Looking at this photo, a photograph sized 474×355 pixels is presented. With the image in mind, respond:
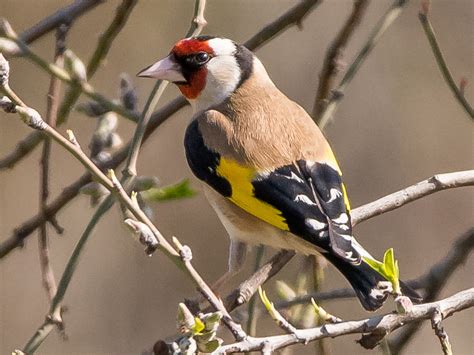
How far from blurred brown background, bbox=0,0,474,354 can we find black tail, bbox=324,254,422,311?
3.47 metres

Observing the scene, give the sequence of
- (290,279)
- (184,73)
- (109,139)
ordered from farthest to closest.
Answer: (290,279), (184,73), (109,139)

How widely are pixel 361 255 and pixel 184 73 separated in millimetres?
1019

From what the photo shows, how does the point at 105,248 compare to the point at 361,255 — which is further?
the point at 105,248

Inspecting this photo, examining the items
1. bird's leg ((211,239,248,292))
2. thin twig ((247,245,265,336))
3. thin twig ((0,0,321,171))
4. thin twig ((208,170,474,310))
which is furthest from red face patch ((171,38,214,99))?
thin twig ((208,170,474,310))

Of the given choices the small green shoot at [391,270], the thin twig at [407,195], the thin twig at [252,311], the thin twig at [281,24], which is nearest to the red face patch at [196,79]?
the thin twig at [281,24]

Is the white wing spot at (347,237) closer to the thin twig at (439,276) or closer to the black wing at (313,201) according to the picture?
the black wing at (313,201)

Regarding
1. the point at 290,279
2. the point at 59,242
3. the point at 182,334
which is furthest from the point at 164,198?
the point at 59,242

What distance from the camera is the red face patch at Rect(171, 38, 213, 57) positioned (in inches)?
135

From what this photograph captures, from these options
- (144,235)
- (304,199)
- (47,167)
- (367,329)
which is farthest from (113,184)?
(47,167)

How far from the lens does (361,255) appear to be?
2.78 m

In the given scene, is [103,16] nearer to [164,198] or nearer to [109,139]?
[109,139]

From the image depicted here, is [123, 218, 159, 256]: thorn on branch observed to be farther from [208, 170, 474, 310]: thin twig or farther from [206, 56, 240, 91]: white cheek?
[206, 56, 240, 91]: white cheek

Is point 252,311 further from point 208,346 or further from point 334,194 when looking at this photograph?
point 208,346

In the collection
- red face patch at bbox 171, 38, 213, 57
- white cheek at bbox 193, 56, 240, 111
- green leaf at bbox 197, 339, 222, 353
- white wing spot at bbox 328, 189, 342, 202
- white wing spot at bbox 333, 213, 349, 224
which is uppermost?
red face patch at bbox 171, 38, 213, 57
